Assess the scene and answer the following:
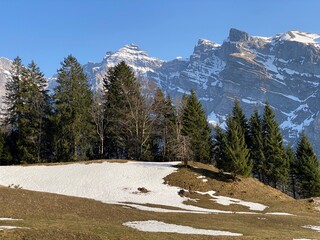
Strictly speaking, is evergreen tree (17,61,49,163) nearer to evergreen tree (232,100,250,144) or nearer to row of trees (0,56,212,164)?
row of trees (0,56,212,164)

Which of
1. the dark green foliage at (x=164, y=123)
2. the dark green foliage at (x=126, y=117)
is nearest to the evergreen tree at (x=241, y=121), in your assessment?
the dark green foliage at (x=164, y=123)

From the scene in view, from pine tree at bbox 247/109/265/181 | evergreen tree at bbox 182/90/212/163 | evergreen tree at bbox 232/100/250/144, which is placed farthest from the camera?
evergreen tree at bbox 232/100/250/144

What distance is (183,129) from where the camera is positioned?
6288 cm

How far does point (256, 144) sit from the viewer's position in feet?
210

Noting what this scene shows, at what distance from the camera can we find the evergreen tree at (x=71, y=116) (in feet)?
198

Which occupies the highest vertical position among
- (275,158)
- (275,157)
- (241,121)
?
(241,121)

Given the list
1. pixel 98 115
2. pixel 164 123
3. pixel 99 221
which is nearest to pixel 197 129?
pixel 164 123

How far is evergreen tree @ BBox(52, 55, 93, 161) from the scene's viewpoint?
60406 mm

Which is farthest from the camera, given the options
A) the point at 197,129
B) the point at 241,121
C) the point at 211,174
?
the point at 241,121

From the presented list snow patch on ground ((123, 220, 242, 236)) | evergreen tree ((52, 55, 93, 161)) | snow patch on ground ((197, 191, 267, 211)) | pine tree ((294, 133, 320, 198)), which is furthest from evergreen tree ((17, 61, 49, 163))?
pine tree ((294, 133, 320, 198))

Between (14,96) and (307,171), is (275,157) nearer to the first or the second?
(307,171)

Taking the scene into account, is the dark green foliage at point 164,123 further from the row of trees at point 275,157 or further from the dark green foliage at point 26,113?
the dark green foliage at point 26,113

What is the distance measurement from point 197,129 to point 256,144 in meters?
11.0

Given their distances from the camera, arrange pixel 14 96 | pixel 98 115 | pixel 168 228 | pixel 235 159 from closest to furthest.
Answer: pixel 168 228, pixel 235 159, pixel 14 96, pixel 98 115
